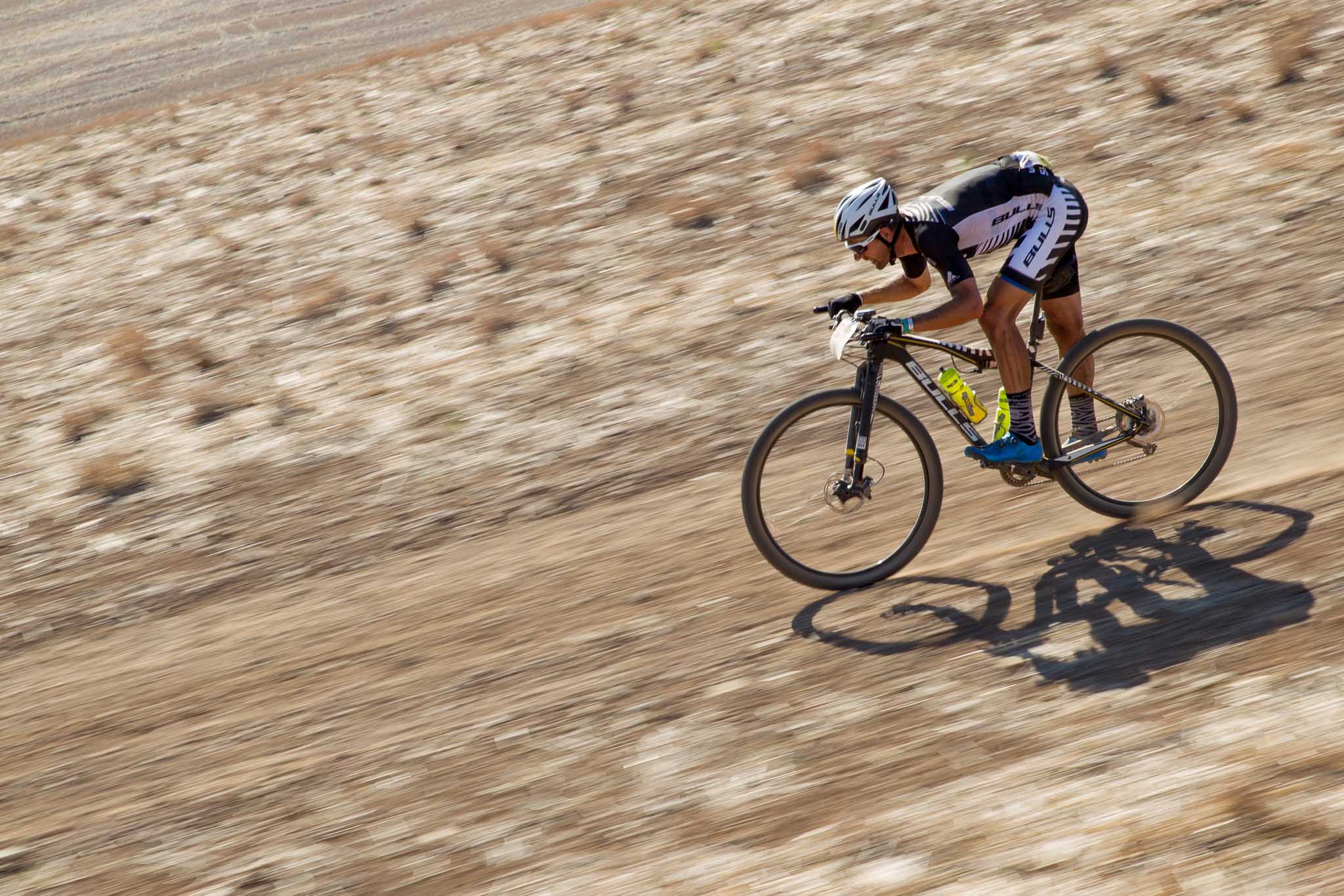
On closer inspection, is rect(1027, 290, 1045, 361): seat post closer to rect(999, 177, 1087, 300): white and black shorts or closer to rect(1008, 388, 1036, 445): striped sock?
rect(999, 177, 1087, 300): white and black shorts

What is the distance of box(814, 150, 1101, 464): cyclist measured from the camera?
19.2 feet

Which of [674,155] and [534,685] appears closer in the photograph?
[534,685]

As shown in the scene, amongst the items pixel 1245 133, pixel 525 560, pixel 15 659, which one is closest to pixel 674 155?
pixel 1245 133

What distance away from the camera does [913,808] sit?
4.59 meters

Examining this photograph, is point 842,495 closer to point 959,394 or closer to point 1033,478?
point 959,394

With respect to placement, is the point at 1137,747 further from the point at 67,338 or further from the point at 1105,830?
the point at 67,338

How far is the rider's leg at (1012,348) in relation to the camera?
6.05m

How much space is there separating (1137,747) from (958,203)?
289cm

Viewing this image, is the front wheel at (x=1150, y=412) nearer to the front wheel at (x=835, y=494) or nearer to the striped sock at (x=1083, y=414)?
the striped sock at (x=1083, y=414)

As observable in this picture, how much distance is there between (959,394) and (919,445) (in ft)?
1.16

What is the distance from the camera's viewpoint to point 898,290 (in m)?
6.04

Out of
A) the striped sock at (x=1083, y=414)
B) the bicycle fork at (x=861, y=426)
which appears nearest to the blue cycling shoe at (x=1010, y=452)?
the striped sock at (x=1083, y=414)

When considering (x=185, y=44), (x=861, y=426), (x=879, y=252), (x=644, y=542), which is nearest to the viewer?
(x=879, y=252)

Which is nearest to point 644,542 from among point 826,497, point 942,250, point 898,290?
point 826,497
